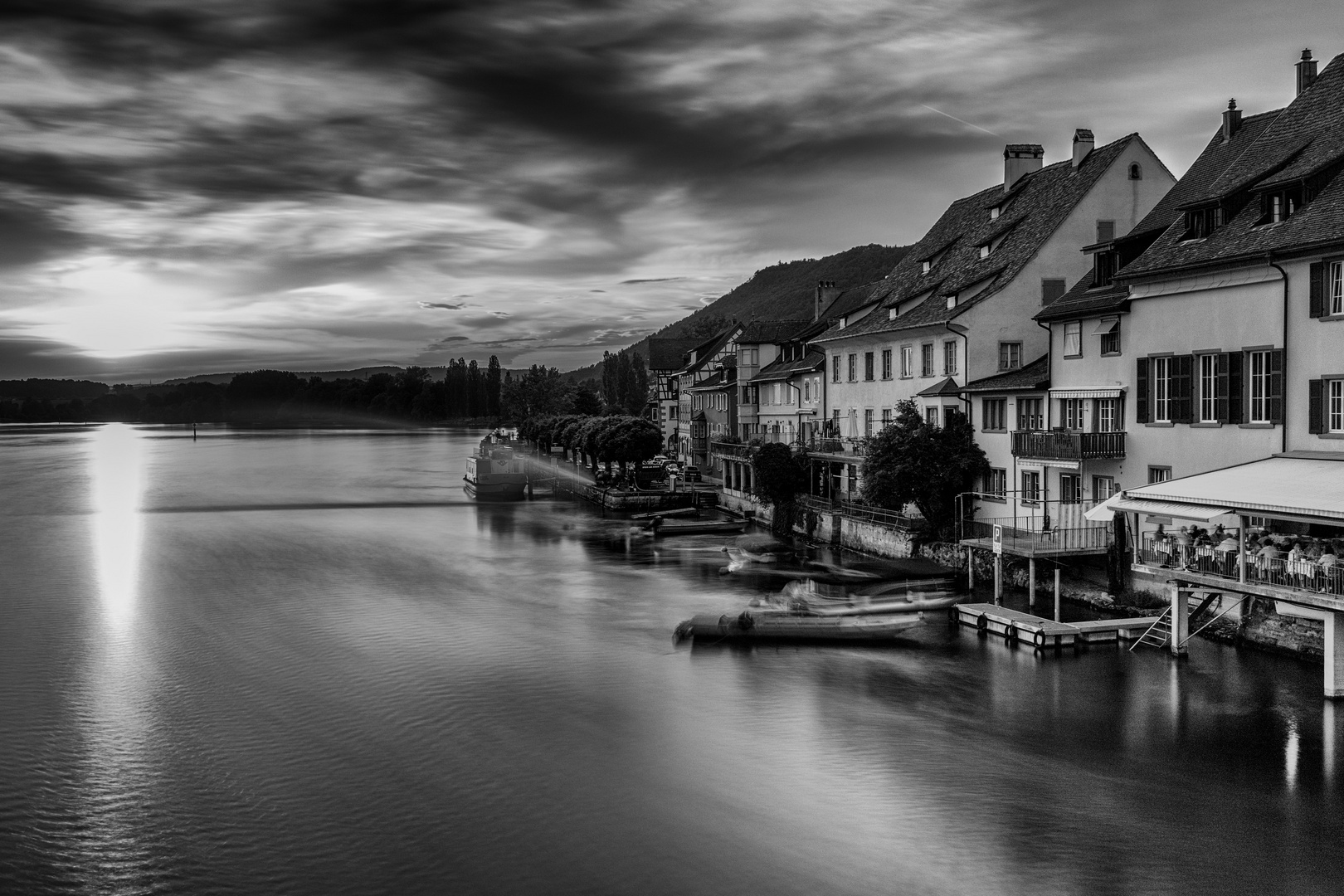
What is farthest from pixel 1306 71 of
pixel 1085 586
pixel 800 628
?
pixel 800 628

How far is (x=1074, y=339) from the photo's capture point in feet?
144

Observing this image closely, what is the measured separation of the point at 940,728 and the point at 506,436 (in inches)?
6421

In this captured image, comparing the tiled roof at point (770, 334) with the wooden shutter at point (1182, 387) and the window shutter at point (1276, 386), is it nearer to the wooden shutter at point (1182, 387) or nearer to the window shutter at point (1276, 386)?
the wooden shutter at point (1182, 387)

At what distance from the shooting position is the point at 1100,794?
78.7ft

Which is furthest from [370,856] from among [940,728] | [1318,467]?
[1318,467]

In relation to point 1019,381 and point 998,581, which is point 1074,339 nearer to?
point 1019,381

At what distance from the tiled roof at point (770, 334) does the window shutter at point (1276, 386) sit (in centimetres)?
5261

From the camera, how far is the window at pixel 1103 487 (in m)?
41.4

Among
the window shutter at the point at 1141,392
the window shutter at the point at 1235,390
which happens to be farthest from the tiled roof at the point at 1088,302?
the window shutter at the point at 1235,390

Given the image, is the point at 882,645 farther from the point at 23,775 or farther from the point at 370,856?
the point at 23,775

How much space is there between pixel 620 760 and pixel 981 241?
40223 mm

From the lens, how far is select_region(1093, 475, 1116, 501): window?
136 ft

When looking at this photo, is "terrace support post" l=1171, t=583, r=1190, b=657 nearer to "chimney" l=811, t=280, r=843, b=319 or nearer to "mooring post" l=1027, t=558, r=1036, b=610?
"mooring post" l=1027, t=558, r=1036, b=610

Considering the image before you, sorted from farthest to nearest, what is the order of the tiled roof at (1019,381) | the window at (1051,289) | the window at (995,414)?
1. the window at (1051,289)
2. the window at (995,414)
3. the tiled roof at (1019,381)
